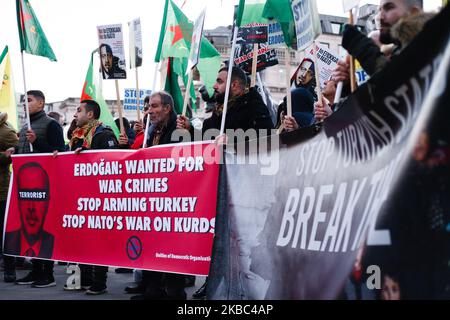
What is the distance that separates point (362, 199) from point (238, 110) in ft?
9.81

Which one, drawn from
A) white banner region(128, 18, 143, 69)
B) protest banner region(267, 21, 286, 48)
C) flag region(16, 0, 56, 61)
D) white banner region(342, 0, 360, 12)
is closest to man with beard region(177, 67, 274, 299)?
protest banner region(267, 21, 286, 48)

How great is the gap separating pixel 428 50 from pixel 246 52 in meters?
6.00

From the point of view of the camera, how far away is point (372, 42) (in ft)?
12.4

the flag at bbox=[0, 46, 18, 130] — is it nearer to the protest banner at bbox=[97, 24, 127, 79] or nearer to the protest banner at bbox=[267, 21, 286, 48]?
the protest banner at bbox=[97, 24, 127, 79]

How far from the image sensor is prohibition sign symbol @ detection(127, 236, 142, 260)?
19.5 ft

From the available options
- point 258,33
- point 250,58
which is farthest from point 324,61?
point 258,33

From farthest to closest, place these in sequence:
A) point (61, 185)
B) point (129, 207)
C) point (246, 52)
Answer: point (246, 52) < point (61, 185) < point (129, 207)

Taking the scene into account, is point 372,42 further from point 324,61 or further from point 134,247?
point 324,61

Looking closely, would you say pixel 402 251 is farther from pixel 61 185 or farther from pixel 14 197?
pixel 14 197

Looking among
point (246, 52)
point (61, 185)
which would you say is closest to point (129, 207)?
point (61, 185)

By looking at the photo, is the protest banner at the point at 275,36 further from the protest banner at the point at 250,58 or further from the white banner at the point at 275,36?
the protest banner at the point at 250,58
